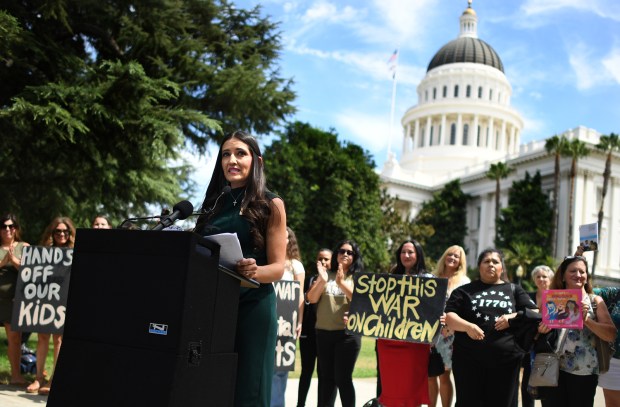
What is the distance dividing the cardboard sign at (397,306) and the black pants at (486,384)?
43 centimetres

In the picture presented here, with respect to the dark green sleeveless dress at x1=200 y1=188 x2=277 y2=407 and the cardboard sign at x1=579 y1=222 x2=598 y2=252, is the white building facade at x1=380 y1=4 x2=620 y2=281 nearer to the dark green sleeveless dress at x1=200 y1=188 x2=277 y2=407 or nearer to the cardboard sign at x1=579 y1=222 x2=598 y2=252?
the cardboard sign at x1=579 y1=222 x2=598 y2=252

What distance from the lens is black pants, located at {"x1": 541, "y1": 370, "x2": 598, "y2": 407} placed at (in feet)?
17.8

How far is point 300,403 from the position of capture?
23.7 feet

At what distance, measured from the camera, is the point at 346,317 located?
665 centimetres

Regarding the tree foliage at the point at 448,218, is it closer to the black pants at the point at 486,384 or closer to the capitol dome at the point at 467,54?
the capitol dome at the point at 467,54

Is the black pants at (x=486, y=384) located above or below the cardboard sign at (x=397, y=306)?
below

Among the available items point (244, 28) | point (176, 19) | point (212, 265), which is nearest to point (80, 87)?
point (176, 19)

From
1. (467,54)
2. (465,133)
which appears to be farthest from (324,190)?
(467,54)

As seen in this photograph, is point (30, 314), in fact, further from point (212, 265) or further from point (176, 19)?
point (176, 19)

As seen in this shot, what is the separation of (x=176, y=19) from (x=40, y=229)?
6710 millimetres

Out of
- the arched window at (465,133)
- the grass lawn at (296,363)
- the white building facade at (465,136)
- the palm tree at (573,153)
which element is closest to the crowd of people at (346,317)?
the grass lawn at (296,363)

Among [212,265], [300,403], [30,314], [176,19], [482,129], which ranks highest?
[482,129]

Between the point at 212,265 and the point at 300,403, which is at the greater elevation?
the point at 212,265

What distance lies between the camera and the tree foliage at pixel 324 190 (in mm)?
32781
